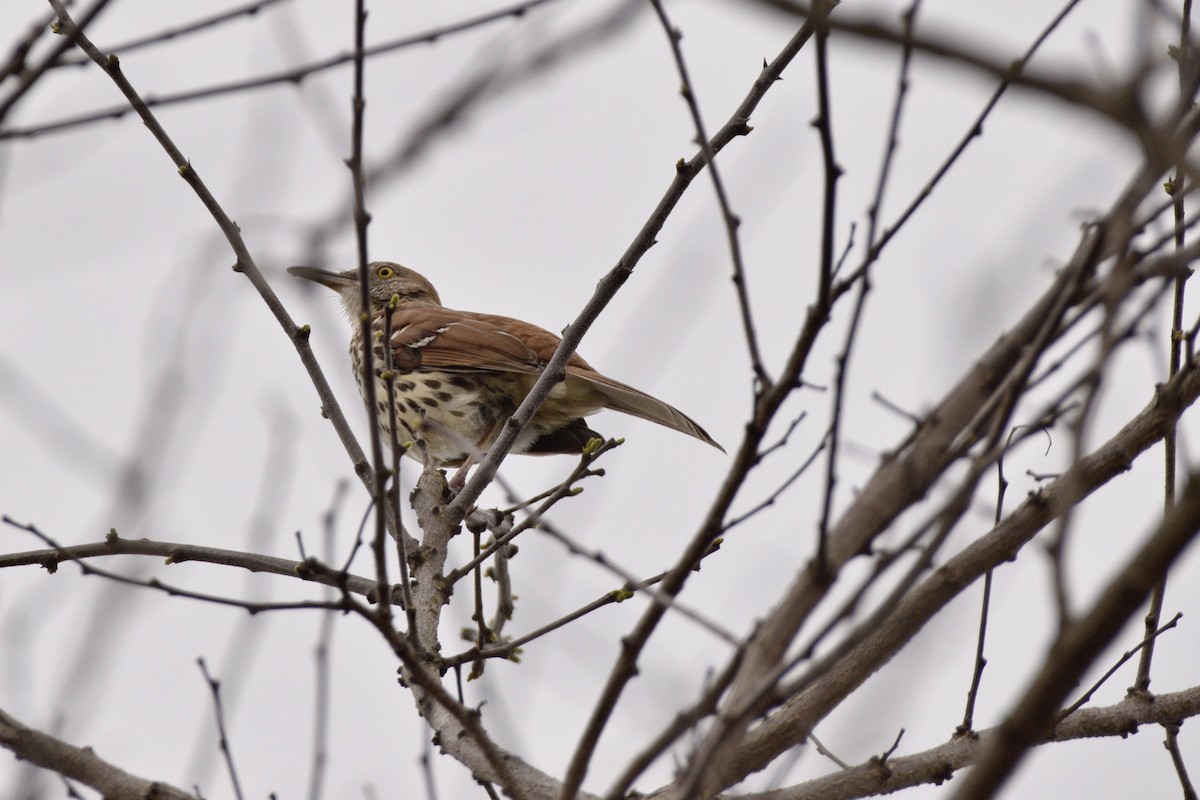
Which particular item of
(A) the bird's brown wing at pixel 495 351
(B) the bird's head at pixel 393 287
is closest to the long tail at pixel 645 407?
(A) the bird's brown wing at pixel 495 351

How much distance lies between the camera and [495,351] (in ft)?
19.6

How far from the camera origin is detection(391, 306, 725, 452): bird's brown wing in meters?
5.40

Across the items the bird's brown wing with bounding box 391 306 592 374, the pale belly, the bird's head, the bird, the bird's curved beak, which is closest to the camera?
the bird

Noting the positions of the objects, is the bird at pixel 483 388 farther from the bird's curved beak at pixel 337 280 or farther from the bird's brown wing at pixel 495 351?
the bird's curved beak at pixel 337 280

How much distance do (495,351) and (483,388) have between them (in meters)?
0.21

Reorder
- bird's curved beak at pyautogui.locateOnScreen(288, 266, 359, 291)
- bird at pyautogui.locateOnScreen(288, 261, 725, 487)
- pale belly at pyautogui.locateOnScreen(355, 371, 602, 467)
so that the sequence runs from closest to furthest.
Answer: bird at pyautogui.locateOnScreen(288, 261, 725, 487), pale belly at pyautogui.locateOnScreen(355, 371, 602, 467), bird's curved beak at pyautogui.locateOnScreen(288, 266, 359, 291)

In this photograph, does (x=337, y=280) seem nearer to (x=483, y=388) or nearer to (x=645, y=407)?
(x=483, y=388)

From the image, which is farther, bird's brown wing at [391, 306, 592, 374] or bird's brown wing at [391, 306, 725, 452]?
bird's brown wing at [391, 306, 592, 374]

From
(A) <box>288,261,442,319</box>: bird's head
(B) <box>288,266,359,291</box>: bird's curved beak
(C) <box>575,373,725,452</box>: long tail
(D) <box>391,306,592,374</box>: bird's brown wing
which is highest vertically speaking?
(A) <box>288,261,442,319</box>: bird's head

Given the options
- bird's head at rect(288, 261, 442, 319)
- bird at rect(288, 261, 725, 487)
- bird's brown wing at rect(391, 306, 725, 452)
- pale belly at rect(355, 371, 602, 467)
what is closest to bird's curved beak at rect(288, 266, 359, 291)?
bird's head at rect(288, 261, 442, 319)

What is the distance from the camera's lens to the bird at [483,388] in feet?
18.2

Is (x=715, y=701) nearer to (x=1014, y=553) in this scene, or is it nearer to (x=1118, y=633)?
(x=1118, y=633)

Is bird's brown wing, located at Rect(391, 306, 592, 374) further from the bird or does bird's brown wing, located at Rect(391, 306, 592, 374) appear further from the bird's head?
the bird's head

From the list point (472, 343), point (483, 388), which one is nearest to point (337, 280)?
point (472, 343)
